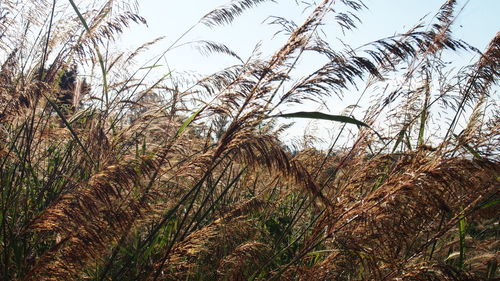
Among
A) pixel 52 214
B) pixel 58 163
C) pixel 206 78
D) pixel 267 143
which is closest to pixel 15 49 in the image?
pixel 58 163

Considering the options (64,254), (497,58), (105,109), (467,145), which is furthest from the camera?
(105,109)

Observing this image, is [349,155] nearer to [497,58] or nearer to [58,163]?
[497,58]

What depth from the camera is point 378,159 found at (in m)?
2.85

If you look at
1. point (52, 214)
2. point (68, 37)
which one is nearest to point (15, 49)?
point (68, 37)

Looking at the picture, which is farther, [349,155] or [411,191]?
[349,155]

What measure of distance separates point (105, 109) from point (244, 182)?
1189 millimetres

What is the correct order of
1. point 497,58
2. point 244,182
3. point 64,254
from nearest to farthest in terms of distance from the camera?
point 64,254
point 497,58
point 244,182

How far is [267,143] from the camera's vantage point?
87.0 inches

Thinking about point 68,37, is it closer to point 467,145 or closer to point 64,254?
point 64,254

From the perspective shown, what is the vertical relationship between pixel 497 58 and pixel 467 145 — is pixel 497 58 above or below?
above

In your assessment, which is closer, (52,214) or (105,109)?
(52,214)

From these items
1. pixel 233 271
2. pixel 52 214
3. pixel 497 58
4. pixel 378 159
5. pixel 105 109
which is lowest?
pixel 233 271

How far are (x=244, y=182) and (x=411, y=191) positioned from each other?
2.21 meters

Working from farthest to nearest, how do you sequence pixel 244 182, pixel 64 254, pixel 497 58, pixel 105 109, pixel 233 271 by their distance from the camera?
pixel 244 182 < pixel 105 109 < pixel 497 58 < pixel 233 271 < pixel 64 254
